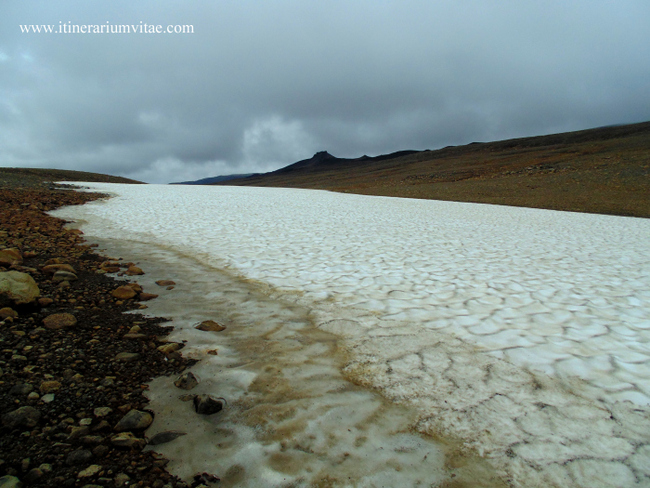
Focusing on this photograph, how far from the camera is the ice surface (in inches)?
97.9

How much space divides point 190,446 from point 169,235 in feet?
29.3

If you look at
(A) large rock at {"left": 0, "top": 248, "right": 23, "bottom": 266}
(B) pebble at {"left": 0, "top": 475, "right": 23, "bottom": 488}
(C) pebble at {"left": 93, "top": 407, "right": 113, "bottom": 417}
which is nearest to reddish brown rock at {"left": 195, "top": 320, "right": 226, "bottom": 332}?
(C) pebble at {"left": 93, "top": 407, "right": 113, "bottom": 417}

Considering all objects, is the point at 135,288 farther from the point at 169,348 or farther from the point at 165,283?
the point at 169,348

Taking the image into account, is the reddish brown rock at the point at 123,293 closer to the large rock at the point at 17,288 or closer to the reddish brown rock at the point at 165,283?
the reddish brown rock at the point at 165,283

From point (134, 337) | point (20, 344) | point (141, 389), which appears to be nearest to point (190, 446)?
point (141, 389)

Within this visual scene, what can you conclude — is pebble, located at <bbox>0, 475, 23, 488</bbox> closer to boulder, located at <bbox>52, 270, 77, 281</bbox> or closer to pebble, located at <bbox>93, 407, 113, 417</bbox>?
pebble, located at <bbox>93, 407, 113, 417</bbox>

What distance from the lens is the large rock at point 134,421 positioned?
2467 mm

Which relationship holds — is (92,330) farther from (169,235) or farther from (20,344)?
(169,235)

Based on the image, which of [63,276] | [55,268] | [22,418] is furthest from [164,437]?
[55,268]

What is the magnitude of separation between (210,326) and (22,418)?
2007mm

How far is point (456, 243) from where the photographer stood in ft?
31.6

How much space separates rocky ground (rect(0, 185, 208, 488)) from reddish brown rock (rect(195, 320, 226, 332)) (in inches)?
15.3

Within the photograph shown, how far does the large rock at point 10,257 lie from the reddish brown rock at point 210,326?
3.78 m

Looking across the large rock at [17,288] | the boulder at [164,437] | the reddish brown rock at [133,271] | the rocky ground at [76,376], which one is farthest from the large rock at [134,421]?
the reddish brown rock at [133,271]
